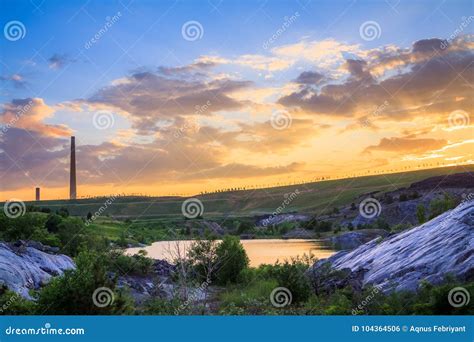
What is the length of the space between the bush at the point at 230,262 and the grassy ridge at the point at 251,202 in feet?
335

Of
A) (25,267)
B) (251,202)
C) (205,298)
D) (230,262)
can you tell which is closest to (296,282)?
(205,298)

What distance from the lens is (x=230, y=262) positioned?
37.4m

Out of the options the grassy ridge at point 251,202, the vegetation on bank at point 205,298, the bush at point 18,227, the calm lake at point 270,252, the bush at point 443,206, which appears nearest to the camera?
the vegetation on bank at point 205,298

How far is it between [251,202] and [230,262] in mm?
139744

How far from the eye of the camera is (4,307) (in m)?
17.2

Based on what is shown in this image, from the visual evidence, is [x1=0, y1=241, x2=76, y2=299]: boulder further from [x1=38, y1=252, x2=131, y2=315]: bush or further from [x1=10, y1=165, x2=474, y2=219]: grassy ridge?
[x1=10, y1=165, x2=474, y2=219]: grassy ridge

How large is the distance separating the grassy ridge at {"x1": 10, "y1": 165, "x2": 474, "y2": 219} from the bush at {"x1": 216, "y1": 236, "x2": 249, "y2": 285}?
4016 inches

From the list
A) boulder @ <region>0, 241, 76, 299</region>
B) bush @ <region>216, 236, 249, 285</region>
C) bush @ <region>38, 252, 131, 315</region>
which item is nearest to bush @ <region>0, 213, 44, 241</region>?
boulder @ <region>0, 241, 76, 299</region>

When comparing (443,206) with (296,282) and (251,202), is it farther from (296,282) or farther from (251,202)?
(251,202)

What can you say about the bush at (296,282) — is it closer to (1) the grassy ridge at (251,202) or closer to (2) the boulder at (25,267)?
(2) the boulder at (25,267)

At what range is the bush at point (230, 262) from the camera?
122ft

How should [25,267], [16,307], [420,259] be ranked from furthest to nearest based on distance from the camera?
[25,267] → [420,259] → [16,307]

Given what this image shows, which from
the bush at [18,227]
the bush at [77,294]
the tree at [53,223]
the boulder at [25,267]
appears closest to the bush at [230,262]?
the boulder at [25,267]
